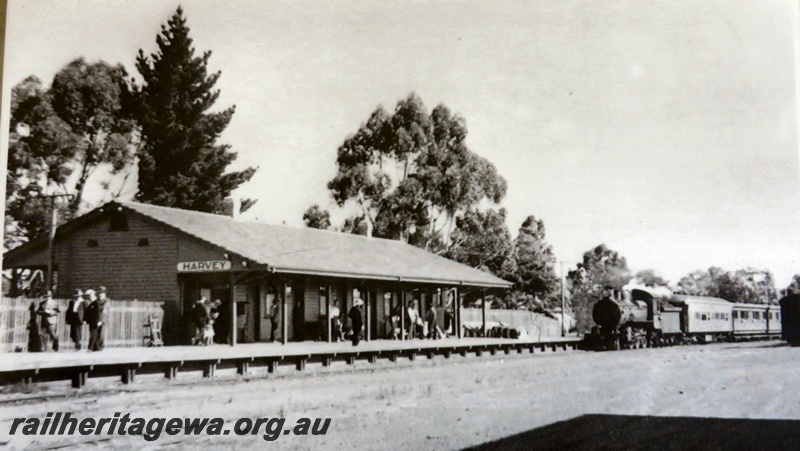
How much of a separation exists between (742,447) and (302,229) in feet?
56.1

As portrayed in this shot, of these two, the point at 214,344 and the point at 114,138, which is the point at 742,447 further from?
the point at 114,138

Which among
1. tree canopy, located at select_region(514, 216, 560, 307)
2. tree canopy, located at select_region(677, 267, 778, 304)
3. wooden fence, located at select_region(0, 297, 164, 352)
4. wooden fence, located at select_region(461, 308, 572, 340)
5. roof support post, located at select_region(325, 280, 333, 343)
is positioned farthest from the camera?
tree canopy, located at select_region(514, 216, 560, 307)

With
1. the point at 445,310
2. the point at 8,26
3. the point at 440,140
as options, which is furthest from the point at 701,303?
the point at 8,26

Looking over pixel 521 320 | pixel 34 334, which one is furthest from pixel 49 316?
pixel 521 320

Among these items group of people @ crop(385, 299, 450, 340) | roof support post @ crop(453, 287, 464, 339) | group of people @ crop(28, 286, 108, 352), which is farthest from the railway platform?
roof support post @ crop(453, 287, 464, 339)

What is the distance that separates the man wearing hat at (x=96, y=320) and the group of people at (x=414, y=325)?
993 centimetres

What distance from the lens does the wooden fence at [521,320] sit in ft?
99.3

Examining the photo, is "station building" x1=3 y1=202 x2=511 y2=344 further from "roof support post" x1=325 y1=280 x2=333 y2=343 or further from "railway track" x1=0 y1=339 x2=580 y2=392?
"railway track" x1=0 y1=339 x2=580 y2=392

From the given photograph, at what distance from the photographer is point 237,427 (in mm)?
8023

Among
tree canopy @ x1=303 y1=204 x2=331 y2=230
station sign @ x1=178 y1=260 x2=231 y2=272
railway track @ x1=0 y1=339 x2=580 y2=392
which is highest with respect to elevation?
tree canopy @ x1=303 y1=204 x2=331 y2=230

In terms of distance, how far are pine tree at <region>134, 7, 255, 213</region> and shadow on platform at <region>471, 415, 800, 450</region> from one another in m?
13.6

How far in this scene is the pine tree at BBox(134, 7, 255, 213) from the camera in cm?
2114

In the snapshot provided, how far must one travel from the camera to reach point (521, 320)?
111ft

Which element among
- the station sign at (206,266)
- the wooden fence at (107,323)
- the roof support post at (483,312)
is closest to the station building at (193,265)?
the station sign at (206,266)
